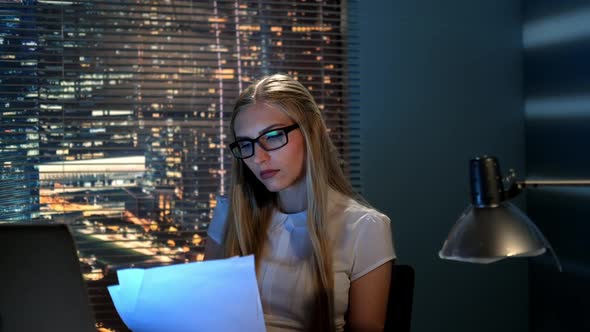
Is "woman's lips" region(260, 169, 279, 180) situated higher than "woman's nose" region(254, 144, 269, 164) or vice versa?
"woman's nose" region(254, 144, 269, 164)

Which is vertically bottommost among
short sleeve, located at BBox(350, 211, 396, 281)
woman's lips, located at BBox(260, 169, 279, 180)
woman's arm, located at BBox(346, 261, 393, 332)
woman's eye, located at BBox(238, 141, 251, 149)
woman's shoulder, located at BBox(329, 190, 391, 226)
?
woman's arm, located at BBox(346, 261, 393, 332)

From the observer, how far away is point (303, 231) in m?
2.08

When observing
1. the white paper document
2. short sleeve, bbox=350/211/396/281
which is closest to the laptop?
the white paper document

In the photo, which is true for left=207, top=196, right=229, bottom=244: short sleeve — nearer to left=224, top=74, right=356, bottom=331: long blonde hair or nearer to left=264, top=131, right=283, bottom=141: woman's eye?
left=224, top=74, right=356, bottom=331: long blonde hair

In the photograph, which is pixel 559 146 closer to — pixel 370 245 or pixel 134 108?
pixel 370 245

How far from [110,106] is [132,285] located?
201 centimetres

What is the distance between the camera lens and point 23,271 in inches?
35.6

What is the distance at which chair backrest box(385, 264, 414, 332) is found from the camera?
1.76 meters

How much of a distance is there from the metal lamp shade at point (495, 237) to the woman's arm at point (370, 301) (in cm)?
90

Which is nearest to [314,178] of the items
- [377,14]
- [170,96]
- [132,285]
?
[132,285]

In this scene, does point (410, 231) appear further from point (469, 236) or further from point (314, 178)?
point (469, 236)

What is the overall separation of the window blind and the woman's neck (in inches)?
44.0

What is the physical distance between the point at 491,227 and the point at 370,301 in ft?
3.17

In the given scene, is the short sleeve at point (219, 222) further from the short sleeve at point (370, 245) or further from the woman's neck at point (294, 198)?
the short sleeve at point (370, 245)
